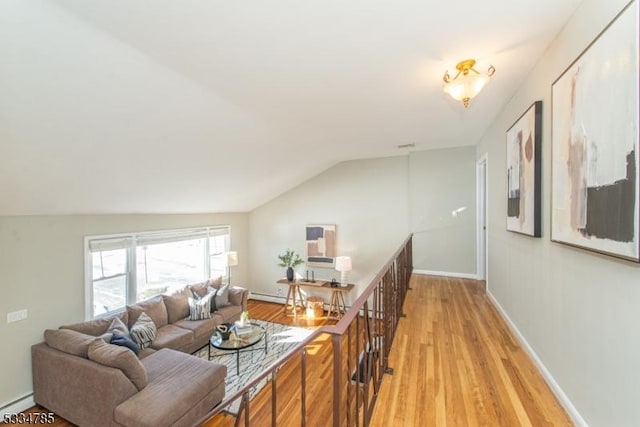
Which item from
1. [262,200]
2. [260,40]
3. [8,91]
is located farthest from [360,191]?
[8,91]

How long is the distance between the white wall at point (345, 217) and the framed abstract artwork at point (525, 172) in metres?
3.14

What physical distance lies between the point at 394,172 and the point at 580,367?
4792mm

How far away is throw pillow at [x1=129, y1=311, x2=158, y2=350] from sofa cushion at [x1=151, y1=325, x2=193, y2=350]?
0.10 metres

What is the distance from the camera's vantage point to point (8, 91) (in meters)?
1.75

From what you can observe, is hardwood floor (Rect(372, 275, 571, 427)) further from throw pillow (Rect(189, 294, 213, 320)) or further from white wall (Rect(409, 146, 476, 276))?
throw pillow (Rect(189, 294, 213, 320))

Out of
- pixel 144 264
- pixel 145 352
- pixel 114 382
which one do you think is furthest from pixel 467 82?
pixel 144 264

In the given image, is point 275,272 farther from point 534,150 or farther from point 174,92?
point 534,150

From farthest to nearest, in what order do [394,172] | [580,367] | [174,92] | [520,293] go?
[394,172] → [520,293] → [174,92] → [580,367]

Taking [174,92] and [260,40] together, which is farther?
[174,92]

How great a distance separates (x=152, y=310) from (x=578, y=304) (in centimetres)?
528

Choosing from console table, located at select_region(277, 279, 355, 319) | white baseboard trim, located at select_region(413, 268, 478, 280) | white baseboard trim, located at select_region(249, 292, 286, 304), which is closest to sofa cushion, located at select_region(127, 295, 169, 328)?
console table, located at select_region(277, 279, 355, 319)

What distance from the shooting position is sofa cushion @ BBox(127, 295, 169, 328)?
414cm

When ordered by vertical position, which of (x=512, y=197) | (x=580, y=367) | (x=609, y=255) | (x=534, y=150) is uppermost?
(x=534, y=150)

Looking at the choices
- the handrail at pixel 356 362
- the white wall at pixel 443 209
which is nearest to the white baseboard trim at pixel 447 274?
the white wall at pixel 443 209
